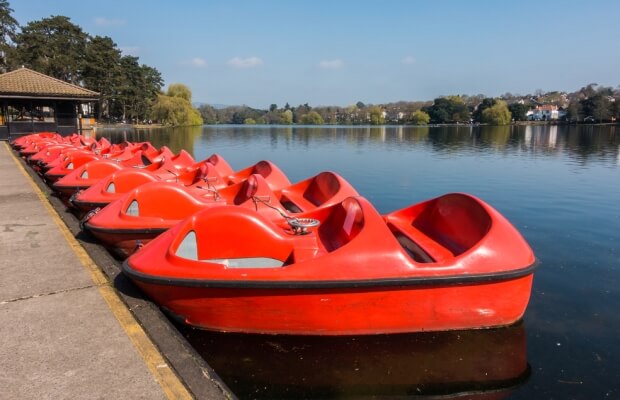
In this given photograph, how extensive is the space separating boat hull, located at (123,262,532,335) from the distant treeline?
10792 centimetres

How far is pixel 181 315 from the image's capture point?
167 inches

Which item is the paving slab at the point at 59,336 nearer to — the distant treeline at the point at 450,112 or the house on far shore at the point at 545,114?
the distant treeline at the point at 450,112

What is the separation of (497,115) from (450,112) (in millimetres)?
21115

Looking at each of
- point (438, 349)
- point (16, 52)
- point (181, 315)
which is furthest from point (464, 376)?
point (16, 52)

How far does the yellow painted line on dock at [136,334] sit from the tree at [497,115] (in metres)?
Answer: 111

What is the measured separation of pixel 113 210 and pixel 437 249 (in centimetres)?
415

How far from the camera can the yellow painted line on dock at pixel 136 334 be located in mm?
2773

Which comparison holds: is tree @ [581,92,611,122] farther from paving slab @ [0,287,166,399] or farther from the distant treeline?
paving slab @ [0,287,166,399]

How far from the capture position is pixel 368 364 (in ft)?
13.0

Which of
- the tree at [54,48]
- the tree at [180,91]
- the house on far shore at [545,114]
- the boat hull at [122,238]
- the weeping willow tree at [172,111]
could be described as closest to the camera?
the boat hull at [122,238]

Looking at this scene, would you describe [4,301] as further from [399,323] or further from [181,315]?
A: [399,323]

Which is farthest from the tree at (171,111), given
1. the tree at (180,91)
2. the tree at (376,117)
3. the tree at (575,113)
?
the tree at (575,113)

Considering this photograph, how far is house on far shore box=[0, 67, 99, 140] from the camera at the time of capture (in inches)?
968

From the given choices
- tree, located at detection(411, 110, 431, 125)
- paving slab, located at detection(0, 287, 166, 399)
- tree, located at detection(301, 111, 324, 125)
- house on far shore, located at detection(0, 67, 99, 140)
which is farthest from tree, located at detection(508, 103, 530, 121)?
paving slab, located at detection(0, 287, 166, 399)
